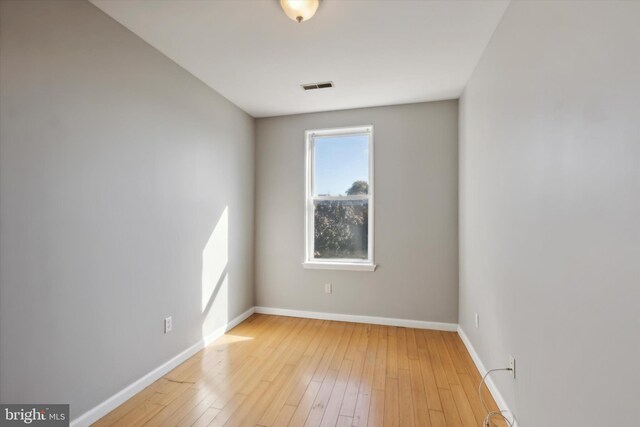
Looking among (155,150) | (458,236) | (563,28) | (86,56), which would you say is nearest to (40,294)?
A: (155,150)

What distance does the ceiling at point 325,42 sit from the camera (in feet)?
5.91

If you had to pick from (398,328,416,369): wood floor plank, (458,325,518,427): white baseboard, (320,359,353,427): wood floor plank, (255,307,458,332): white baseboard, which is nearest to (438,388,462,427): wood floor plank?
(458,325,518,427): white baseboard

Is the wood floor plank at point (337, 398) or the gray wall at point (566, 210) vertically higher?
the gray wall at point (566, 210)

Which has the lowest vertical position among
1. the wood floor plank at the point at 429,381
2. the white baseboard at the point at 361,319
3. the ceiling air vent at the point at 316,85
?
the wood floor plank at the point at 429,381

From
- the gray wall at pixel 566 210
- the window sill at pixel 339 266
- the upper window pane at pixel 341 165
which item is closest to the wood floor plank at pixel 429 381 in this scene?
the gray wall at pixel 566 210

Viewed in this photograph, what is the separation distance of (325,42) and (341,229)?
2.07 m

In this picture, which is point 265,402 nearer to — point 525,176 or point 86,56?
point 525,176

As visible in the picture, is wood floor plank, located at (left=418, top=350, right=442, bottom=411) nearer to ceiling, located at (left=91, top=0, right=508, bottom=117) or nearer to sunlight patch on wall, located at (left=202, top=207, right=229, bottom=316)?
sunlight patch on wall, located at (left=202, top=207, right=229, bottom=316)

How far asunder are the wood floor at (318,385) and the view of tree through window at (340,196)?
1016mm

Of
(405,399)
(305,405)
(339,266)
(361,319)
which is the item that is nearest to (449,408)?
(405,399)

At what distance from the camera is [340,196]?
3.61 metres

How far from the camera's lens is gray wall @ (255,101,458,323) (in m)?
3.22

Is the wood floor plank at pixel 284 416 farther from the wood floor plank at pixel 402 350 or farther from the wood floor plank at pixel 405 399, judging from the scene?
the wood floor plank at pixel 402 350

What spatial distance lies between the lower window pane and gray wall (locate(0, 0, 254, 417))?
1.41 meters
